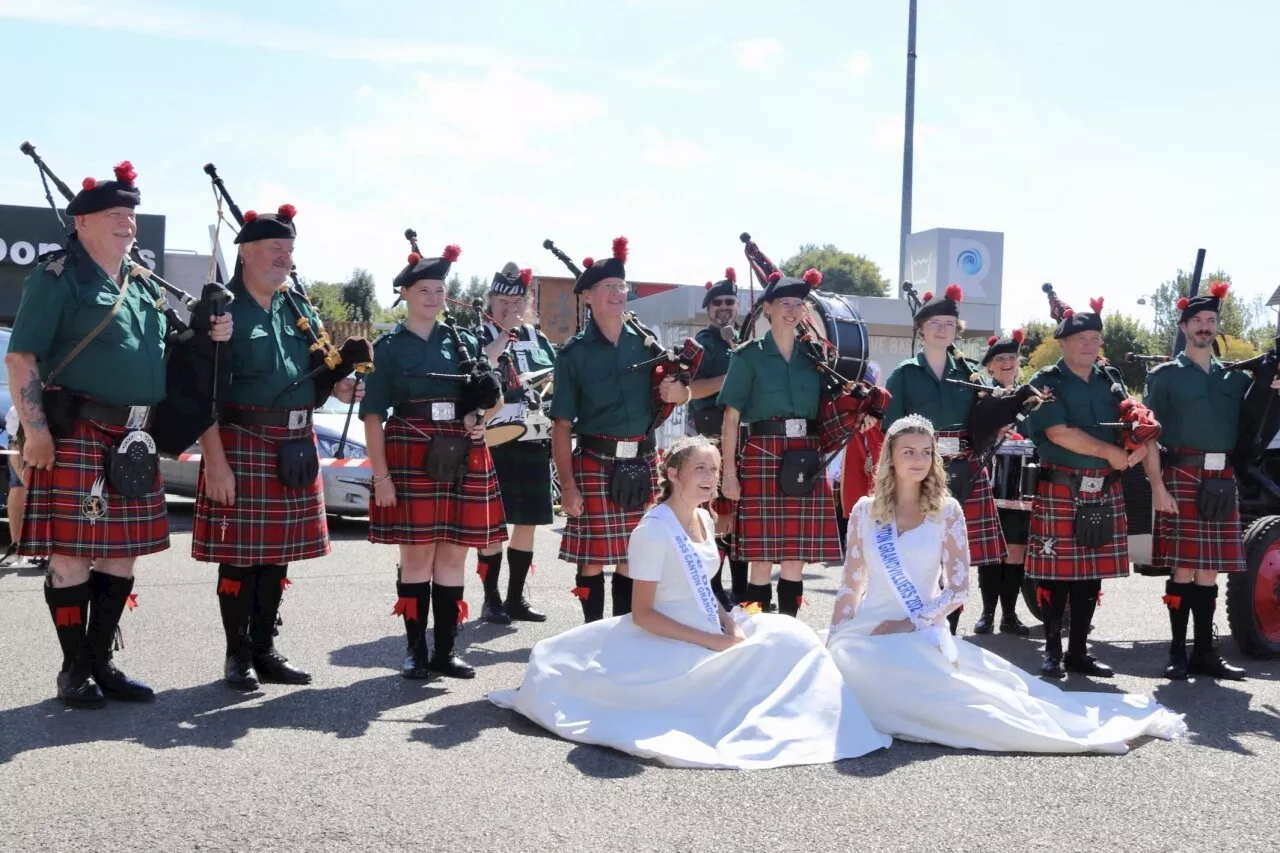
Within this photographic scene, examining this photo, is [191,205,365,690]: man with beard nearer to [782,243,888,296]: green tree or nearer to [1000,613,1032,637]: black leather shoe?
[1000,613,1032,637]: black leather shoe

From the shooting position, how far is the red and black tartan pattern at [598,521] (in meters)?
5.07

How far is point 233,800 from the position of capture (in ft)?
10.7

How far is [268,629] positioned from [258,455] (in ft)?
2.31

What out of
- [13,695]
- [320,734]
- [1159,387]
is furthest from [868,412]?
[13,695]

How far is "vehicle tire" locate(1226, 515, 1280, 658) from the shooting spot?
560 centimetres

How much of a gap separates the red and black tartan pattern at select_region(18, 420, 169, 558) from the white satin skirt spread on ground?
57.8 inches

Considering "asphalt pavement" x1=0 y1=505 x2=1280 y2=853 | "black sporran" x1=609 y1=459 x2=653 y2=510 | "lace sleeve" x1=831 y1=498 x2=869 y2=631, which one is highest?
"black sporran" x1=609 y1=459 x2=653 y2=510

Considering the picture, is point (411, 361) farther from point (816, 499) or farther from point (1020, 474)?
point (1020, 474)

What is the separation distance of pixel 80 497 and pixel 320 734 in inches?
44.3

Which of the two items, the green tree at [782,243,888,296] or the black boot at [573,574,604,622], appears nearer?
the black boot at [573,574,604,622]

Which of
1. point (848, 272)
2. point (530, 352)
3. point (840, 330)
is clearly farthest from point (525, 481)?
point (848, 272)

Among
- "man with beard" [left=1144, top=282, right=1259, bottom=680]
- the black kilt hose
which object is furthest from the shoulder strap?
"man with beard" [left=1144, top=282, right=1259, bottom=680]

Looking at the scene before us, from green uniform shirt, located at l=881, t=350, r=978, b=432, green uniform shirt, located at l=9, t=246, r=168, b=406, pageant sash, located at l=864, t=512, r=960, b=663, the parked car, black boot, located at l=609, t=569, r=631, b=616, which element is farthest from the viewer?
the parked car

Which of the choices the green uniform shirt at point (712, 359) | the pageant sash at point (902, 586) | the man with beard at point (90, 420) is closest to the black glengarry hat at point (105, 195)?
the man with beard at point (90, 420)
